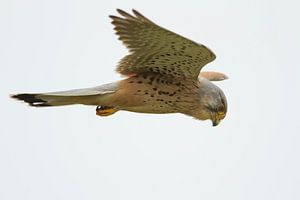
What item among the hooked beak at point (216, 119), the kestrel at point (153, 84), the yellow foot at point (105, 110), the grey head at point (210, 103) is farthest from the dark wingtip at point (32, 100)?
the hooked beak at point (216, 119)

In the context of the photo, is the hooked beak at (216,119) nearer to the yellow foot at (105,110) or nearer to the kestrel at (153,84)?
the kestrel at (153,84)

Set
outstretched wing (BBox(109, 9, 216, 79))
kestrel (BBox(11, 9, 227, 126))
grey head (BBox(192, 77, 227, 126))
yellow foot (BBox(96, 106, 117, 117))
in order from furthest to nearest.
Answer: grey head (BBox(192, 77, 227, 126)) → yellow foot (BBox(96, 106, 117, 117)) → kestrel (BBox(11, 9, 227, 126)) → outstretched wing (BBox(109, 9, 216, 79))

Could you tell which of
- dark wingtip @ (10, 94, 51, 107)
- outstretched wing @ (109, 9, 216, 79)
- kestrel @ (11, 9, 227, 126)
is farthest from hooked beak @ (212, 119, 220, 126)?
dark wingtip @ (10, 94, 51, 107)

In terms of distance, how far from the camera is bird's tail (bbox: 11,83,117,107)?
8680 millimetres

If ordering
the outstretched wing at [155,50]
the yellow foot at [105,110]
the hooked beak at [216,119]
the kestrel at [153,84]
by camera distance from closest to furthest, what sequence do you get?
the outstretched wing at [155,50]
the kestrel at [153,84]
the yellow foot at [105,110]
the hooked beak at [216,119]

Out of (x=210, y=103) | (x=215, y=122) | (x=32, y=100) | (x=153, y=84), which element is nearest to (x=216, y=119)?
(x=215, y=122)

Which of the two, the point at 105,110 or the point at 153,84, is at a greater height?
the point at 153,84

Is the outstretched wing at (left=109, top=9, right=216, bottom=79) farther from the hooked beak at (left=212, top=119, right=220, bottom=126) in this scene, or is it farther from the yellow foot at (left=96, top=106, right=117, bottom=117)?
the hooked beak at (left=212, top=119, right=220, bottom=126)

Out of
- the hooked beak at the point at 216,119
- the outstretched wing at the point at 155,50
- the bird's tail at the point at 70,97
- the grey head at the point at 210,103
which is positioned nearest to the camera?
the outstretched wing at the point at 155,50

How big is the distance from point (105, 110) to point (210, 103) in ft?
4.44

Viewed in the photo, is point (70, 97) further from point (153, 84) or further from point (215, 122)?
point (215, 122)

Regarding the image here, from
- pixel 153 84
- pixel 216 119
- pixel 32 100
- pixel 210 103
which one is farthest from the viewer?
pixel 216 119

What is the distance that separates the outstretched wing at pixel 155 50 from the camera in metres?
8.13

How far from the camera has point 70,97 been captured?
8.76 m
